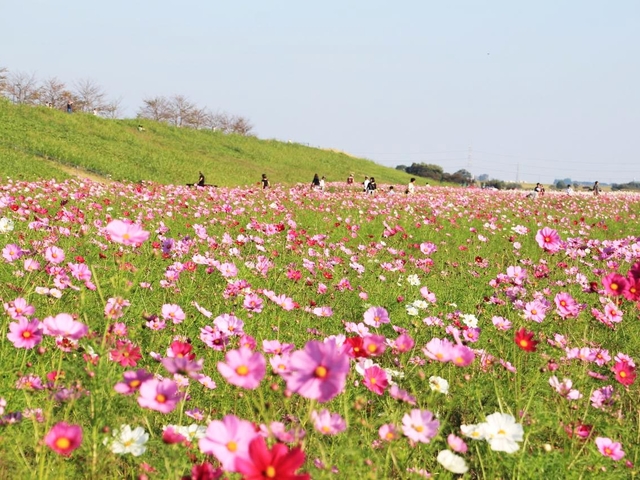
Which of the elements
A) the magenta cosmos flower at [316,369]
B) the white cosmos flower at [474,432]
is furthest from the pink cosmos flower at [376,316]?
the magenta cosmos flower at [316,369]

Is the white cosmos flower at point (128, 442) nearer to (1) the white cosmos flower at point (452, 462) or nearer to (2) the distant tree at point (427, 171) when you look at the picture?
(1) the white cosmos flower at point (452, 462)

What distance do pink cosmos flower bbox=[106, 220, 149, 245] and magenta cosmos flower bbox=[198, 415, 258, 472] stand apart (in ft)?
2.56

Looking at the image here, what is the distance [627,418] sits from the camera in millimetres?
2633

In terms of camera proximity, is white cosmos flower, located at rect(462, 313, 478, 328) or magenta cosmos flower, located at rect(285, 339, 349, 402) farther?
white cosmos flower, located at rect(462, 313, 478, 328)

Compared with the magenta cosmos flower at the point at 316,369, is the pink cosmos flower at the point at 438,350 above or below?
below

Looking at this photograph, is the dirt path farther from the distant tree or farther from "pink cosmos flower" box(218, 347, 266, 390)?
the distant tree

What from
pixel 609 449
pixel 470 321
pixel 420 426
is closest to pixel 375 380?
pixel 420 426

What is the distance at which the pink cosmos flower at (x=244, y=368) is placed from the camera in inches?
45.5

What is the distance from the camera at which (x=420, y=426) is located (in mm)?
1539

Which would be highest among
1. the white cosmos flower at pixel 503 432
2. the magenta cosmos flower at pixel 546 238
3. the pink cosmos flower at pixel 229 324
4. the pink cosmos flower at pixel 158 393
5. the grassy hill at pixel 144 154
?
the grassy hill at pixel 144 154

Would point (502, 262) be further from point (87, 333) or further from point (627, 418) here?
point (87, 333)

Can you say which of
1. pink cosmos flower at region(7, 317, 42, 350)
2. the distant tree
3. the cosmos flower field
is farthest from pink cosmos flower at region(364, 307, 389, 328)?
the distant tree

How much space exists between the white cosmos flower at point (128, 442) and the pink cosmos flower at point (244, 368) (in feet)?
1.64

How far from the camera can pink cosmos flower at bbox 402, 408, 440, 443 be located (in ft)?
4.82
